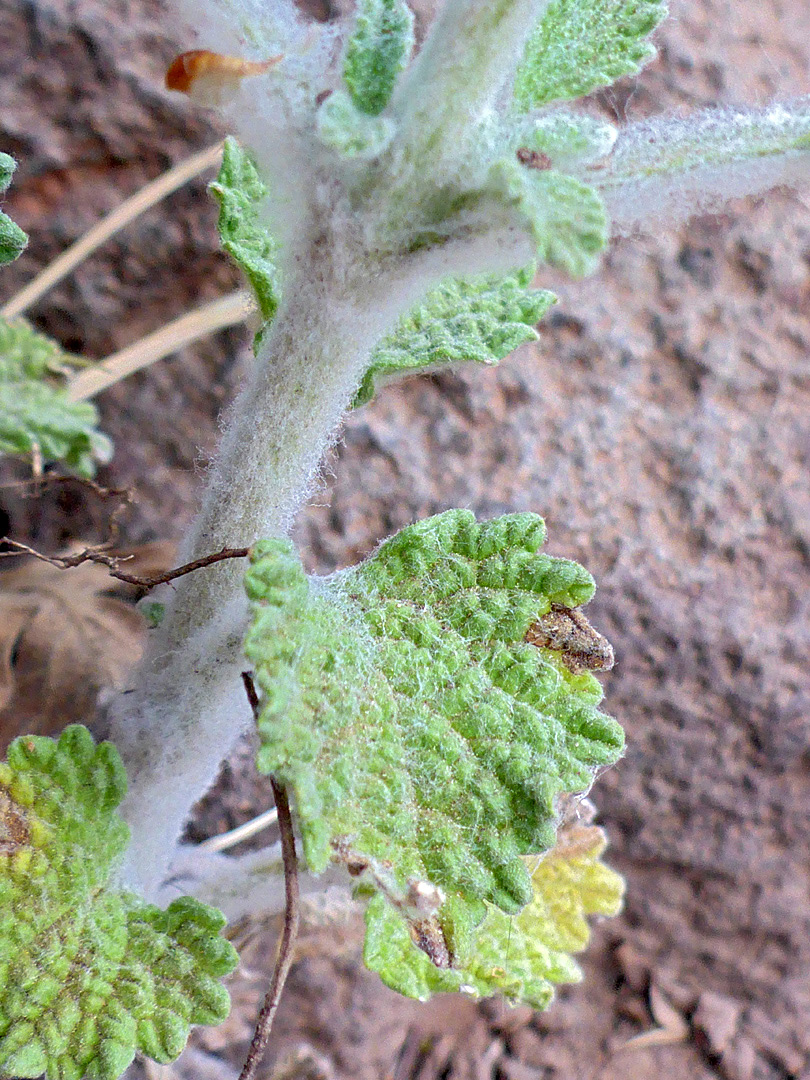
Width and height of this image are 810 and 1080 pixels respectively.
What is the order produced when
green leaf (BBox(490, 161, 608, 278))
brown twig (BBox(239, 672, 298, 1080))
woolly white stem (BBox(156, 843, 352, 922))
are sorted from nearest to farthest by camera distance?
→ green leaf (BBox(490, 161, 608, 278)), brown twig (BBox(239, 672, 298, 1080)), woolly white stem (BBox(156, 843, 352, 922))

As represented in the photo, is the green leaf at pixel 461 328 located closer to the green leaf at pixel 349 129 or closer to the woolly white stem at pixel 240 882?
the green leaf at pixel 349 129

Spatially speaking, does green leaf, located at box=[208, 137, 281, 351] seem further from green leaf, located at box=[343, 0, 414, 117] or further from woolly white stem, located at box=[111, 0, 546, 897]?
green leaf, located at box=[343, 0, 414, 117]

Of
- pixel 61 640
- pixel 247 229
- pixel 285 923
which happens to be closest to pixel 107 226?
pixel 61 640

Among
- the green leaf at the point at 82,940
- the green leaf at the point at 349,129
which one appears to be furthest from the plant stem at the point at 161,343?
the green leaf at the point at 349,129

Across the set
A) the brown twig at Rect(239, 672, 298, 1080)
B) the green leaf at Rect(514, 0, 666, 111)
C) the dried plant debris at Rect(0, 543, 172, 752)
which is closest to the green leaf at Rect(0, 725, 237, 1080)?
the brown twig at Rect(239, 672, 298, 1080)

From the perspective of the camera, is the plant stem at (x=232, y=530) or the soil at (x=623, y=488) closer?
the plant stem at (x=232, y=530)

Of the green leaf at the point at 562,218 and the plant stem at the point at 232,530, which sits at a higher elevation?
the green leaf at the point at 562,218

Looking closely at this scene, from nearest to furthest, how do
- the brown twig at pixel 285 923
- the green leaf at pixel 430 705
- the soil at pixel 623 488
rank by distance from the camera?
the green leaf at pixel 430 705
the brown twig at pixel 285 923
the soil at pixel 623 488
